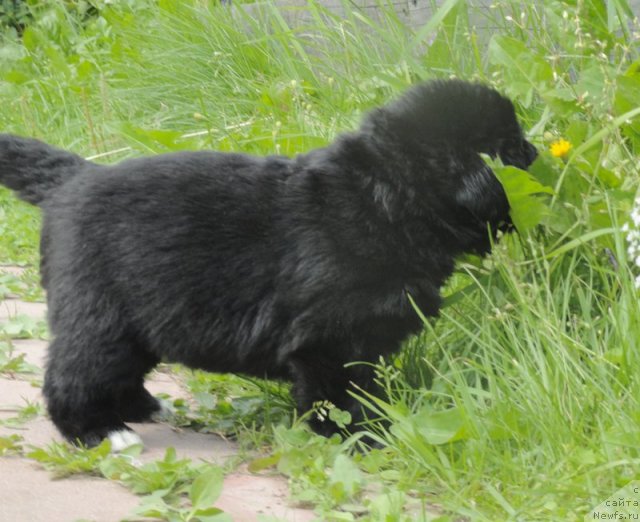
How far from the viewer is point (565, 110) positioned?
372 centimetres

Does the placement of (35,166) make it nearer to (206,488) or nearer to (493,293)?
(206,488)

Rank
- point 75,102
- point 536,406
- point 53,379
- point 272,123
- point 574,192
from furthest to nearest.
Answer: point 75,102 < point 272,123 < point 574,192 < point 53,379 < point 536,406

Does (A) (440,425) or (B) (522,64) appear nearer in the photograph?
(A) (440,425)

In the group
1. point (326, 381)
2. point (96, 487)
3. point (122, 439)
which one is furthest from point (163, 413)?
point (96, 487)

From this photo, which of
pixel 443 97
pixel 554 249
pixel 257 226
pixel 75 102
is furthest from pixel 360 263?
pixel 75 102

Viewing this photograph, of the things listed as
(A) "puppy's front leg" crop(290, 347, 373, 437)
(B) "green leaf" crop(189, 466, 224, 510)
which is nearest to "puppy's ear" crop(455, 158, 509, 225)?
(A) "puppy's front leg" crop(290, 347, 373, 437)

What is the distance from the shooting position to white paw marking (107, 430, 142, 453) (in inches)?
119

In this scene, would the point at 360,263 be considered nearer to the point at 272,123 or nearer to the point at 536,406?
the point at 536,406

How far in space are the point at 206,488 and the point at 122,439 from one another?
0.59 meters

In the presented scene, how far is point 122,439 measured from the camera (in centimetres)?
306

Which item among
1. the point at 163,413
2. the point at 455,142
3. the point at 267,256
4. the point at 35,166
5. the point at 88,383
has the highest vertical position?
the point at 455,142

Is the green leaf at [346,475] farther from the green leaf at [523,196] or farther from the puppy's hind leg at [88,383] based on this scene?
the green leaf at [523,196]

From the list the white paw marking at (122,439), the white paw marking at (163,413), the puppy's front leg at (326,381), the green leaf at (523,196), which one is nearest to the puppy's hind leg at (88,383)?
the white paw marking at (122,439)

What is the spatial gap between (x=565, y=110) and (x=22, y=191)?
1.87 metres
